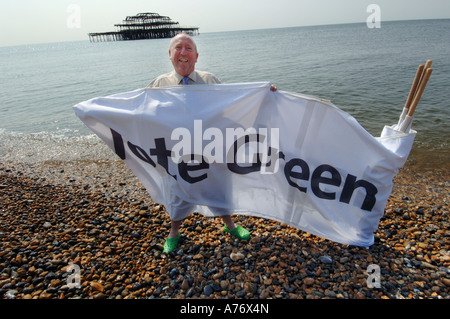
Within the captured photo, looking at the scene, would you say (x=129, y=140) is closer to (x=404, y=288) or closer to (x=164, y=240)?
(x=164, y=240)

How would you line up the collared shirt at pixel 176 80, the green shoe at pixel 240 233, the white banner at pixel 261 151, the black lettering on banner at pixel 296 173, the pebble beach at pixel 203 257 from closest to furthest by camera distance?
1. the pebble beach at pixel 203 257
2. the white banner at pixel 261 151
3. the black lettering on banner at pixel 296 173
4. the collared shirt at pixel 176 80
5. the green shoe at pixel 240 233

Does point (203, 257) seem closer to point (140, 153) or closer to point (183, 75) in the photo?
point (140, 153)

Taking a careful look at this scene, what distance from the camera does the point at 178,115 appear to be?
10.5ft

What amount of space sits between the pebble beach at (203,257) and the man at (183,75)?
0.46 feet

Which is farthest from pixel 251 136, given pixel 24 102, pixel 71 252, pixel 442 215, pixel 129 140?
pixel 24 102

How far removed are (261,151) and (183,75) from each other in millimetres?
1337

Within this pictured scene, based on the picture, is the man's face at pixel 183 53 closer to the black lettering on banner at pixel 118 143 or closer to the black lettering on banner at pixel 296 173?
the black lettering on banner at pixel 118 143

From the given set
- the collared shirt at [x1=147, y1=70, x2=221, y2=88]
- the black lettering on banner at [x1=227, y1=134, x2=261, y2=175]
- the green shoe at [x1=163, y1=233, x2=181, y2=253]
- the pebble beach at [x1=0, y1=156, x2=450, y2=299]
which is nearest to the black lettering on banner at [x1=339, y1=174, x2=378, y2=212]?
the pebble beach at [x1=0, y1=156, x2=450, y2=299]

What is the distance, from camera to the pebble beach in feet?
9.82

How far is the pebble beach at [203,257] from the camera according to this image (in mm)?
2992

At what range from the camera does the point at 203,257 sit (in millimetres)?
3471

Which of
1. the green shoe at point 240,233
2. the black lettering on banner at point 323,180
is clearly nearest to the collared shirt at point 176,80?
the black lettering on banner at point 323,180

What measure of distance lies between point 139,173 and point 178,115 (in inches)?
40.3
